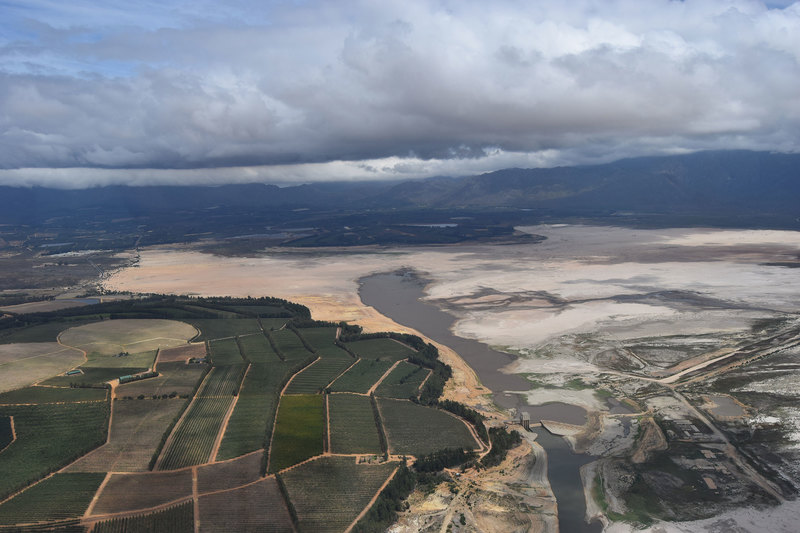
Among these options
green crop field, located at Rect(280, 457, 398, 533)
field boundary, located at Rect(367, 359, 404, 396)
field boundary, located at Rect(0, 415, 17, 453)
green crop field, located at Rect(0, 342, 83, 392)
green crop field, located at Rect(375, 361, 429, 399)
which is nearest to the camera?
green crop field, located at Rect(280, 457, 398, 533)

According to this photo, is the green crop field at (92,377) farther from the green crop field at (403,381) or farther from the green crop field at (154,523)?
the green crop field at (403,381)

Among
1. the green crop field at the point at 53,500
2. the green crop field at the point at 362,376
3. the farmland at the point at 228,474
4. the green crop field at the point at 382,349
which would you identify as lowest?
the green crop field at the point at 53,500

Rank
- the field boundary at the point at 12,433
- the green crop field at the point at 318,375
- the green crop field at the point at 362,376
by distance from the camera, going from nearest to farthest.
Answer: the field boundary at the point at 12,433 → the green crop field at the point at 318,375 → the green crop field at the point at 362,376

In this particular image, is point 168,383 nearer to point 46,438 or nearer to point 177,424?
point 177,424

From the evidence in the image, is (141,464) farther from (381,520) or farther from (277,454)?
(381,520)

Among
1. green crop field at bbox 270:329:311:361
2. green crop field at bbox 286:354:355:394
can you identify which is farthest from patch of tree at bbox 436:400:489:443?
green crop field at bbox 270:329:311:361

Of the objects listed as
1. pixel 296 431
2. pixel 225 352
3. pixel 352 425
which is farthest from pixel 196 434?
pixel 225 352

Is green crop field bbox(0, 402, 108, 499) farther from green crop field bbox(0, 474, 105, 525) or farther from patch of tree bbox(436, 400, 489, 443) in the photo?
patch of tree bbox(436, 400, 489, 443)

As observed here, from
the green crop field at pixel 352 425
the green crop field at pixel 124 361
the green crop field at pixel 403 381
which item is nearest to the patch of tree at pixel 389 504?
the green crop field at pixel 352 425
